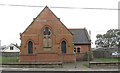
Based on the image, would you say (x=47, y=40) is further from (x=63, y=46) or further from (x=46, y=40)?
(x=63, y=46)

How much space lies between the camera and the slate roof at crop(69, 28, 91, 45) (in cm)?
4880

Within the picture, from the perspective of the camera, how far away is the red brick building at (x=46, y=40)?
41.5 meters

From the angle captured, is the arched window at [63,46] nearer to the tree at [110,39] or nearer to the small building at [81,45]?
the small building at [81,45]

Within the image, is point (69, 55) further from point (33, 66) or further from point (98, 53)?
point (98, 53)

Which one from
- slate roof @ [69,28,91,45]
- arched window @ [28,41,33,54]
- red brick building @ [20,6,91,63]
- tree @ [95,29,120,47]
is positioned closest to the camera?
red brick building @ [20,6,91,63]

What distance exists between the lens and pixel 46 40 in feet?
137

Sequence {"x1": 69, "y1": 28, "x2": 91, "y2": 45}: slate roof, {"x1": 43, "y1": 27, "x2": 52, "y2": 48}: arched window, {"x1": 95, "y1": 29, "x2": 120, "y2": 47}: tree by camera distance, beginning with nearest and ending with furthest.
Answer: {"x1": 43, "y1": 27, "x2": 52, "y2": 48}: arched window
{"x1": 69, "y1": 28, "x2": 91, "y2": 45}: slate roof
{"x1": 95, "y1": 29, "x2": 120, "y2": 47}: tree

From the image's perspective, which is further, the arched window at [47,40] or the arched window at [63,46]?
the arched window at [63,46]

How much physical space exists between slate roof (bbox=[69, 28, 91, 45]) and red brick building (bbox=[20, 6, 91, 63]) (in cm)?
645

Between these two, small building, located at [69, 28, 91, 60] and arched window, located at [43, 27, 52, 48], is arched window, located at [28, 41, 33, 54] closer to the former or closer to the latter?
arched window, located at [43, 27, 52, 48]

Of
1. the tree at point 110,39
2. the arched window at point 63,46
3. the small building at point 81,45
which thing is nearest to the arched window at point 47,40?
the arched window at point 63,46

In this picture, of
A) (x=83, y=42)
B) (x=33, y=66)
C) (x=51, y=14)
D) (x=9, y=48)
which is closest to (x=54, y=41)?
(x=51, y=14)

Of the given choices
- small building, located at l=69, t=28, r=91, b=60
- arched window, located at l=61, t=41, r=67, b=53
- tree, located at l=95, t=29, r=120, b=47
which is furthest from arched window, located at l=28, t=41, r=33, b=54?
tree, located at l=95, t=29, r=120, b=47

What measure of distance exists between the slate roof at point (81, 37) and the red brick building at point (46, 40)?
645 centimetres
